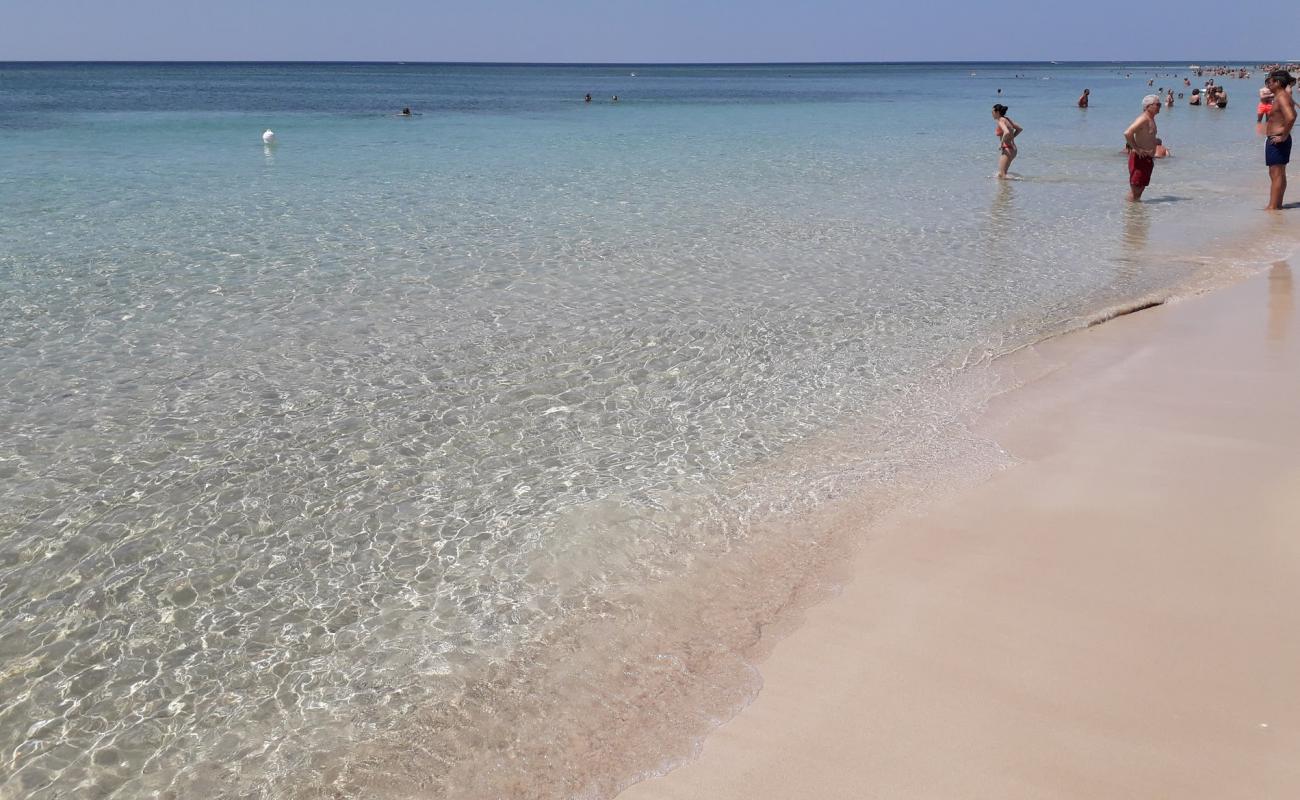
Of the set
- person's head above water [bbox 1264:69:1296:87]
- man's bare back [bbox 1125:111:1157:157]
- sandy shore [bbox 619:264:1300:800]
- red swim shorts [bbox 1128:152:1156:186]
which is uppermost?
person's head above water [bbox 1264:69:1296:87]

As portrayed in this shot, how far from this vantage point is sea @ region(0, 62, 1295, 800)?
3.62 metres

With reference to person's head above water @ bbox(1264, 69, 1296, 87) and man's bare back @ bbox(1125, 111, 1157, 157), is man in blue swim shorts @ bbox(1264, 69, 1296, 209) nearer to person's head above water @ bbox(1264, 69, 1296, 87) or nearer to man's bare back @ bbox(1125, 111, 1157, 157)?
person's head above water @ bbox(1264, 69, 1296, 87)

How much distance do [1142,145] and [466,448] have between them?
12797 mm

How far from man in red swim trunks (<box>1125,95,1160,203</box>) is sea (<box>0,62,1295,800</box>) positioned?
0.52 meters

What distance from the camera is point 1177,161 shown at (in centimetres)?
2097

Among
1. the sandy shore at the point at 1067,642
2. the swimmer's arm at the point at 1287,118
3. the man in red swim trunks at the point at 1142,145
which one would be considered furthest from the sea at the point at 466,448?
the swimmer's arm at the point at 1287,118

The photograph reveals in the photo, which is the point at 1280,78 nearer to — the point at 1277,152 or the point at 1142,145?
the point at 1277,152

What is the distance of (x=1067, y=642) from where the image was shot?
377 centimetres

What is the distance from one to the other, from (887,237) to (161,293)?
8.53 m

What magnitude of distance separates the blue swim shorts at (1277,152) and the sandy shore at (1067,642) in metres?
9.17

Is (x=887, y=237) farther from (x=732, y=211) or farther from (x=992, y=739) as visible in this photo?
(x=992, y=739)

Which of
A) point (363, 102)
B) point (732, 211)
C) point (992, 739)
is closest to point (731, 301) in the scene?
point (732, 211)

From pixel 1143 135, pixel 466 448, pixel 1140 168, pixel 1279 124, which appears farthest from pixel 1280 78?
pixel 466 448

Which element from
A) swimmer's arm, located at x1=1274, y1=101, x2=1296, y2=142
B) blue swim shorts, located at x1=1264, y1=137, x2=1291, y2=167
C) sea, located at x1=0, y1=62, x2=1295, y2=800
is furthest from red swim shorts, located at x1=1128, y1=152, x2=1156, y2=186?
swimmer's arm, located at x1=1274, y1=101, x2=1296, y2=142
